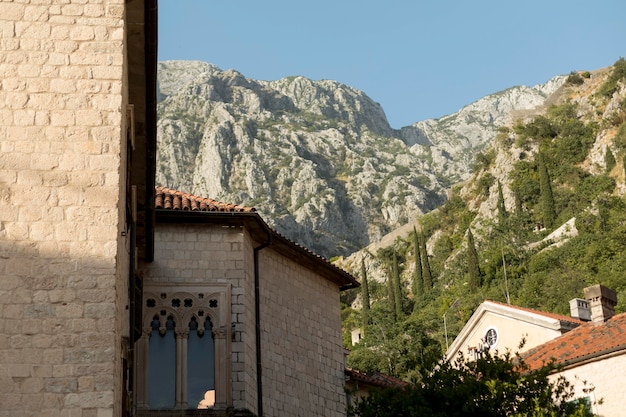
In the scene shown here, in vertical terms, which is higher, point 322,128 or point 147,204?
point 322,128

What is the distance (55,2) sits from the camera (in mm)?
11758

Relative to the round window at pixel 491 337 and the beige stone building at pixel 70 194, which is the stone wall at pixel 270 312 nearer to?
the beige stone building at pixel 70 194

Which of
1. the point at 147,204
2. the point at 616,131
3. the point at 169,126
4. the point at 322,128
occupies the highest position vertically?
the point at 322,128

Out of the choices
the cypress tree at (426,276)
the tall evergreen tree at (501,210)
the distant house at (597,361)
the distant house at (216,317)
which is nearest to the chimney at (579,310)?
the distant house at (597,361)

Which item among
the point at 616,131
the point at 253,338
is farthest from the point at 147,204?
the point at 616,131

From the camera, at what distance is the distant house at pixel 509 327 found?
32312mm

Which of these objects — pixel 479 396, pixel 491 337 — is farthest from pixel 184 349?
pixel 491 337

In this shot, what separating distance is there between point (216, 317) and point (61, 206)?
8.63 m

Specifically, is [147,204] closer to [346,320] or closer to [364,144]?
[346,320]

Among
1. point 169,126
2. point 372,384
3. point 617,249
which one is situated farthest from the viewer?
point 169,126

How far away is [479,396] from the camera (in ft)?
55.0

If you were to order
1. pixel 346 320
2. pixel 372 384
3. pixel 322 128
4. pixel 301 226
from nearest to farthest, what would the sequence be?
pixel 372 384
pixel 346 320
pixel 301 226
pixel 322 128

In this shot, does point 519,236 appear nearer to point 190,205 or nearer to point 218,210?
point 190,205

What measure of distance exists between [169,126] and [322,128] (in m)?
39.7
